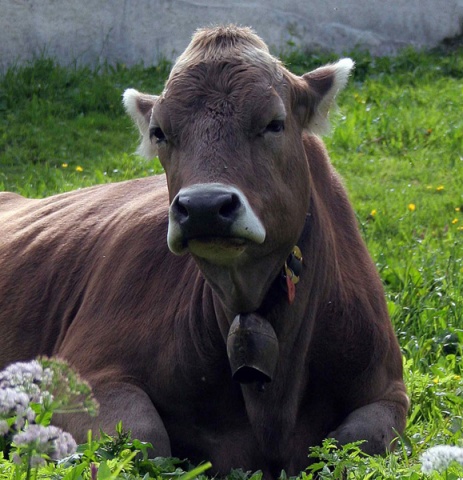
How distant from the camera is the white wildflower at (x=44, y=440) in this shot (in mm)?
2527

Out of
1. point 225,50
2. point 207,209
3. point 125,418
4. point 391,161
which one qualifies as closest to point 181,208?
point 207,209

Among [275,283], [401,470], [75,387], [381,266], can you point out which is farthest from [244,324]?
[381,266]

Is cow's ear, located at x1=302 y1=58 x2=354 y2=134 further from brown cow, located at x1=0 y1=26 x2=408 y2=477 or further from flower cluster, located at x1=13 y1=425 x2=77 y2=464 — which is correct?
flower cluster, located at x1=13 y1=425 x2=77 y2=464

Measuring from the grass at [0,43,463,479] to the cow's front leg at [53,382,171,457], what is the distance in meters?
0.92

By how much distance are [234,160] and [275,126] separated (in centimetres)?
31

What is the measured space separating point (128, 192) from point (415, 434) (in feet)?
6.76

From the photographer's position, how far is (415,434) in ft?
15.4

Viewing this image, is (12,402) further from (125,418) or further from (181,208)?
(125,418)

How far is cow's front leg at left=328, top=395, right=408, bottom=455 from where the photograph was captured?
14.0 ft

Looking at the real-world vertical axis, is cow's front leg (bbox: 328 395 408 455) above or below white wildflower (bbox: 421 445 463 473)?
below

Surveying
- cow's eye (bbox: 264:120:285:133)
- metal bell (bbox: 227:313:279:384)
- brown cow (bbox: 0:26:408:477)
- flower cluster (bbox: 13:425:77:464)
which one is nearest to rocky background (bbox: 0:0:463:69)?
brown cow (bbox: 0:26:408:477)

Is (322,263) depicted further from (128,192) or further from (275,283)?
(128,192)

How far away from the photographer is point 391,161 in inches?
352

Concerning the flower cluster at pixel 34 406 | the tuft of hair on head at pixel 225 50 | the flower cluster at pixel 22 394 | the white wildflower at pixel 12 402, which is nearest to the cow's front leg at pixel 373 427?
the tuft of hair on head at pixel 225 50
